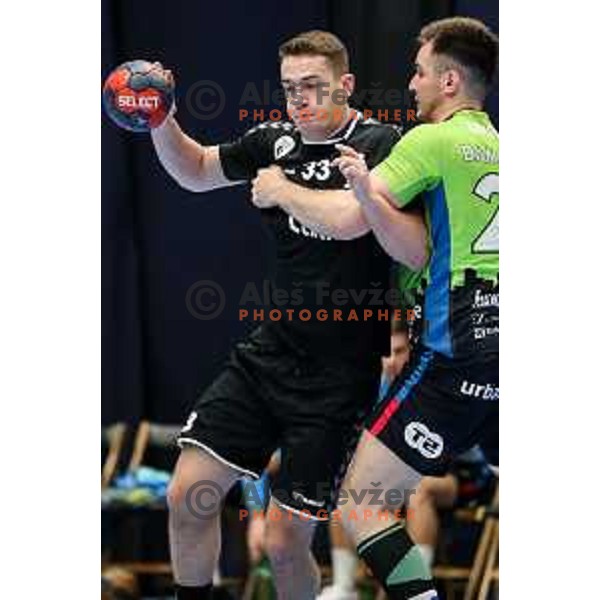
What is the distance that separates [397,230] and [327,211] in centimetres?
19

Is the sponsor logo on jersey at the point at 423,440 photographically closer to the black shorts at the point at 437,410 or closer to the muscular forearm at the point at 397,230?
the black shorts at the point at 437,410

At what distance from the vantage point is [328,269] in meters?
4.25

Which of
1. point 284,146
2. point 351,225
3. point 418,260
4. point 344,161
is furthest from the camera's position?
point 284,146

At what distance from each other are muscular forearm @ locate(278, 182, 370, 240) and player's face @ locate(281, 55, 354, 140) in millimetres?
245

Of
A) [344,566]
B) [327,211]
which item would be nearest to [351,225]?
[327,211]

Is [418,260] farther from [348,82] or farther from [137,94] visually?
[137,94]

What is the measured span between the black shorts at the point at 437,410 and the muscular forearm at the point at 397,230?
0.87 feet

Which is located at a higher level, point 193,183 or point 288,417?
point 193,183

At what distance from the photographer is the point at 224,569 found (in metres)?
5.42

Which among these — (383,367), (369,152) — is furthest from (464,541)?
(369,152)

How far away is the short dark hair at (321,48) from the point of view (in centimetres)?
423

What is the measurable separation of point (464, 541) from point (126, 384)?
138 cm

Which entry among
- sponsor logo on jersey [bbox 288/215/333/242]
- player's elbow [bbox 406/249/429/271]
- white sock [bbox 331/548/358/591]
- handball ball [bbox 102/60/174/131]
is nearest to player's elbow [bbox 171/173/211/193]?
handball ball [bbox 102/60/174/131]
